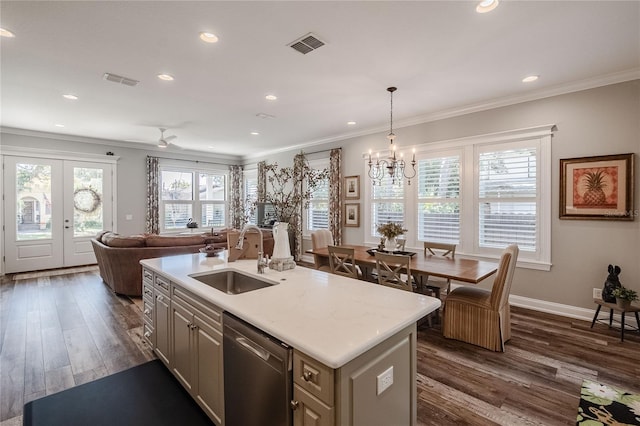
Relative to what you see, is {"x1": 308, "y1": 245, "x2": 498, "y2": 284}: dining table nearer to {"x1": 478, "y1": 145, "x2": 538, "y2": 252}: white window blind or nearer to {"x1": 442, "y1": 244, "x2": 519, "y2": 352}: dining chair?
{"x1": 442, "y1": 244, "x2": 519, "y2": 352}: dining chair

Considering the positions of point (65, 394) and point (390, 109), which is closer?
point (65, 394)

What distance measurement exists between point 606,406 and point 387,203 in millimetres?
3906

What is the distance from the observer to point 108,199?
7.02 metres

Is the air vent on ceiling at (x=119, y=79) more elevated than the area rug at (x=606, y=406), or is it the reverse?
the air vent on ceiling at (x=119, y=79)

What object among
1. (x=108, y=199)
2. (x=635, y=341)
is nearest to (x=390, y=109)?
(x=635, y=341)

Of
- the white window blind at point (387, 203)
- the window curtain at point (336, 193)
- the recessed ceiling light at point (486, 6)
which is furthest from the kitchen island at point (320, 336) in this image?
the window curtain at point (336, 193)

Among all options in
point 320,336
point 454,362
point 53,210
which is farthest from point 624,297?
point 53,210

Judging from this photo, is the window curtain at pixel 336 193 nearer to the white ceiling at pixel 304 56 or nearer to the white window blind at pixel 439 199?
the white ceiling at pixel 304 56

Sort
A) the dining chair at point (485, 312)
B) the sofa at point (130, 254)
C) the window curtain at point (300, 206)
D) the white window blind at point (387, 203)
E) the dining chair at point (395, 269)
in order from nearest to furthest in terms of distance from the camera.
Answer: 1. the dining chair at point (485, 312)
2. the dining chair at point (395, 269)
3. the sofa at point (130, 254)
4. the white window blind at point (387, 203)
5. the window curtain at point (300, 206)

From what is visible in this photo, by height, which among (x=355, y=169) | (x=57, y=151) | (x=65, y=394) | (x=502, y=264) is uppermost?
(x=57, y=151)

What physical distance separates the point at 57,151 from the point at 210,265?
6.22 m

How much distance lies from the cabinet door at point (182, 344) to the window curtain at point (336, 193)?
4359 millimetres

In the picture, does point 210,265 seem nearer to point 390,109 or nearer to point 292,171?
point 390,109

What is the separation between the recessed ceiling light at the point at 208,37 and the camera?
259 centimetres
